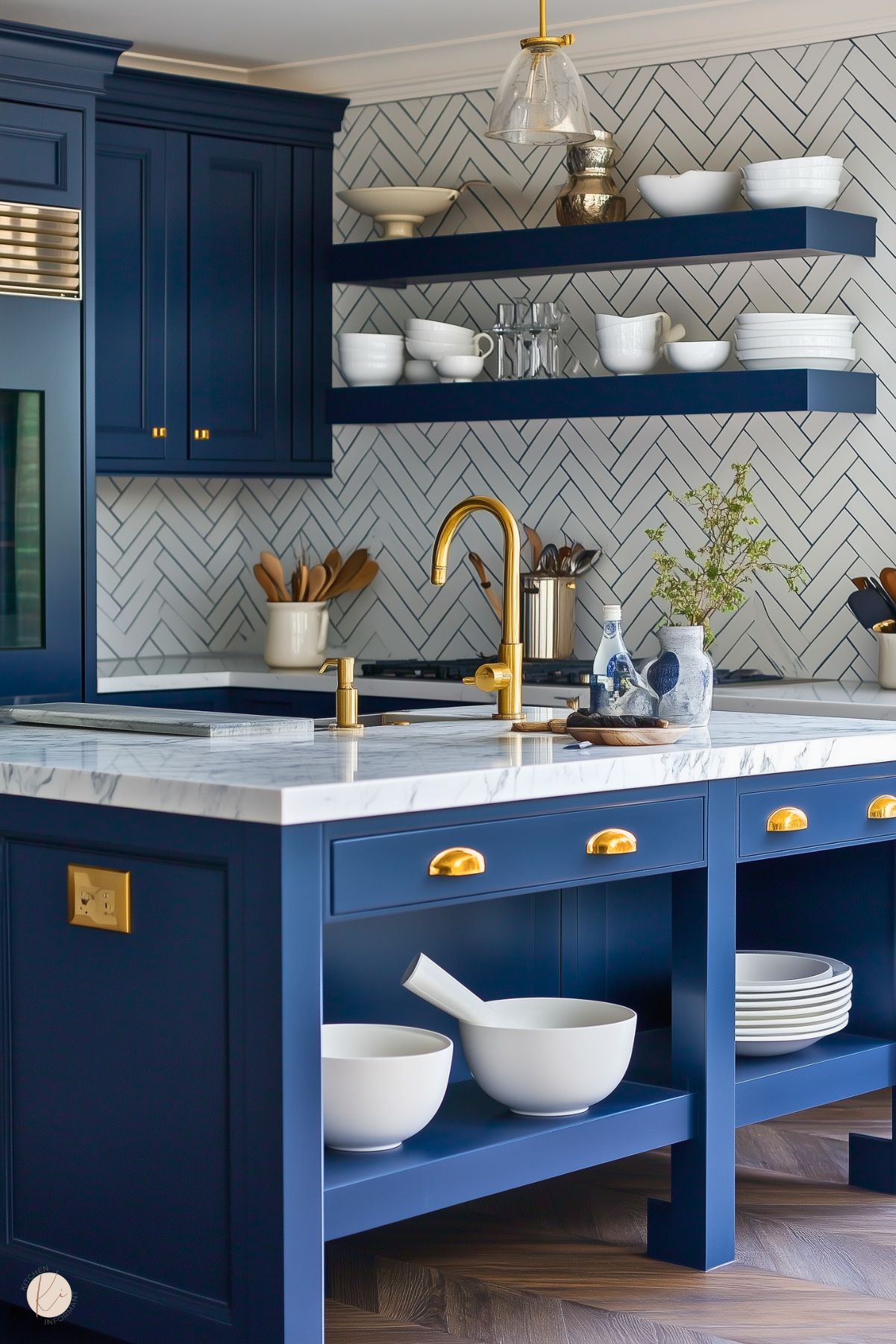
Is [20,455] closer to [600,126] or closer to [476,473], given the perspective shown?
[476,473]

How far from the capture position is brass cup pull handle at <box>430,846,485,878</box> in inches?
98.0

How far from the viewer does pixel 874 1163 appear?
3.45 metres

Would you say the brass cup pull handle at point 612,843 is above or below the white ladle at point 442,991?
above

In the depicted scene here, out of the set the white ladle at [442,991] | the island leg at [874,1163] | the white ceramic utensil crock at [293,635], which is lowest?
the island leg at [874,1163]

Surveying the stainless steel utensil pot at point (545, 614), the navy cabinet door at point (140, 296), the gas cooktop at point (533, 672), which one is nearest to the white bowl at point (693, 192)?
the stainless steel utensil pot at point (545, 614)

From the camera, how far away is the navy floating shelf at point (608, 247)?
182 inches

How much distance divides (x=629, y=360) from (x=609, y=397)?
11cm

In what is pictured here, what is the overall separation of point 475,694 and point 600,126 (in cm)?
173

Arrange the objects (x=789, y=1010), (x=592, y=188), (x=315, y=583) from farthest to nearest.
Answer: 1. (x=315, y=583)
2. (x=592, y=188)
3. (x=789, y=1010)

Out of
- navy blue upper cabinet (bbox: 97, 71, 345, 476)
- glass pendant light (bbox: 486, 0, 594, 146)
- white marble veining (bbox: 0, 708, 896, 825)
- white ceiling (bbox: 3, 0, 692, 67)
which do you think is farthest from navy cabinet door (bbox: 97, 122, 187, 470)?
glass pendant light (bbox: 486, 0, 594, 146)

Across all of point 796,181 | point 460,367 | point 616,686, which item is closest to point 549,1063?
point 616,686

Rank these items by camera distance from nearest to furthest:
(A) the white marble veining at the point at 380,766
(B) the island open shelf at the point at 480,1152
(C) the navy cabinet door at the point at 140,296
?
(A) the white marble veining at the point at 380,766 → (B) the island open shelf at the point at 480,1152 → (C) the navy cabinet door at the point at 140,296

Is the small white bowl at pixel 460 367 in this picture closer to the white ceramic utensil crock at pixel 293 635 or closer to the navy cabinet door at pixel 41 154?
the white ceramic utensil crock at pixel 293 635

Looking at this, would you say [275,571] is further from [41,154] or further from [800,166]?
[800,166]
